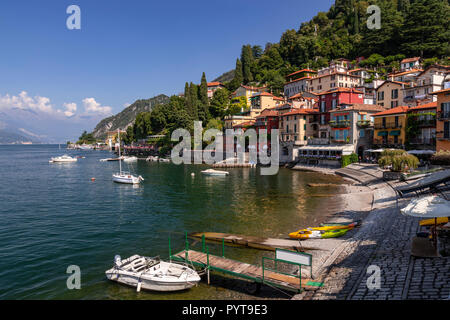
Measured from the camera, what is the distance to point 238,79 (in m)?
129

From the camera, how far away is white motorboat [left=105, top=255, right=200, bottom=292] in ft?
50.3

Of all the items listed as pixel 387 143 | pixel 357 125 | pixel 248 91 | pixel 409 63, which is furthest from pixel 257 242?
pixel 248 91

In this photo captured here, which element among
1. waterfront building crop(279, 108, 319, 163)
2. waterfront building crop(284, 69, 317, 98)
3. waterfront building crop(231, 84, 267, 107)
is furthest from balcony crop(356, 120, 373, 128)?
waterfront building crop(231, 84, 267, 107)

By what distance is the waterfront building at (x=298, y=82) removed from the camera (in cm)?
9731

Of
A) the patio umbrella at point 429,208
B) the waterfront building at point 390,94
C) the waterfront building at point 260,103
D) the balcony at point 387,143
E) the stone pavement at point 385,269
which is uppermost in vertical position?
the waterfront building at point 260,103

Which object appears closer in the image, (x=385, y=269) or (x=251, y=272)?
(x=385, y=269)

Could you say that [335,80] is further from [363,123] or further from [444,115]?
[444,115]

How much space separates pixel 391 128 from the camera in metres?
53.8

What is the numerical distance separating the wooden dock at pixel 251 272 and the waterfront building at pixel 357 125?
52.9 meters

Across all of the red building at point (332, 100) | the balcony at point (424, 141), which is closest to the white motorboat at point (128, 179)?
the red building at point (332, 100)

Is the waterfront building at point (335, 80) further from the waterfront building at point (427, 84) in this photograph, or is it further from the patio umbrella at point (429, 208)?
the patio umbrella at point (429, 208)

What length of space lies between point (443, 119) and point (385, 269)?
3675cm
